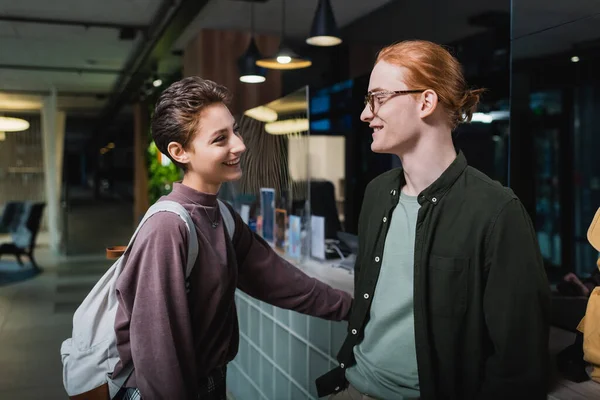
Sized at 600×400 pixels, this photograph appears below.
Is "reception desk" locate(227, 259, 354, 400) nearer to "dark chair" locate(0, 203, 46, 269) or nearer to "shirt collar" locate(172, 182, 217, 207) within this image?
"shirt collar" locate(172, 182, 217, 207)

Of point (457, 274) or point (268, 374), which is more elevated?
point (457, 274)

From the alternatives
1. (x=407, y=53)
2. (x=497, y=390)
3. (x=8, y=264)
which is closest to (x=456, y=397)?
(x=497, y=390)

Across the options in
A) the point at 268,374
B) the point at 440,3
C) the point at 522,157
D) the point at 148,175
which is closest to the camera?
the point at 148,175

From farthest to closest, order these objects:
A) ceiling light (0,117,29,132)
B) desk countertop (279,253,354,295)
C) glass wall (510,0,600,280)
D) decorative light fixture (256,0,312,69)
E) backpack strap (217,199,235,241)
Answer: glass wall (510,0,600,280), decorative light fixture (256,0,312,69), desk countertop (279,253,354,295), ceiling light (0,117,29,132), backpack strap (217,199,235,241)

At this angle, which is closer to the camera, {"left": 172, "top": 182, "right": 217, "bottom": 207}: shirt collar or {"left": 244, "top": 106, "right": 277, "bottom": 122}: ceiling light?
{"left": 172, "top": 182, "right": 217, "bottom": 207}: shirt collar

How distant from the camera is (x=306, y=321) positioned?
246 cm

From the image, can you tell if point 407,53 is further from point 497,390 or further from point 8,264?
point 8,264

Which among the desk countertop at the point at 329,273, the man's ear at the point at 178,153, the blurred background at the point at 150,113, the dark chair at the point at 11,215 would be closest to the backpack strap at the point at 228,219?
the man's ear at the point at 178,153

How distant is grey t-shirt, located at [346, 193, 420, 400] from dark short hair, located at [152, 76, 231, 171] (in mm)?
605

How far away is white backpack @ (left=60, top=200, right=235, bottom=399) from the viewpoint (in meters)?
1.42

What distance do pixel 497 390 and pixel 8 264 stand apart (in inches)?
79.6

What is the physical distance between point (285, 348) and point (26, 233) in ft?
4.37

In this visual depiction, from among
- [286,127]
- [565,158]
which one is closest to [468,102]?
[286,127]

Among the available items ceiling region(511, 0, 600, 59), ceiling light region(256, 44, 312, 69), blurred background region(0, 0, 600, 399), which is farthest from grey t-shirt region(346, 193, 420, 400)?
ceiling light region(256, 44, 312, 69)
